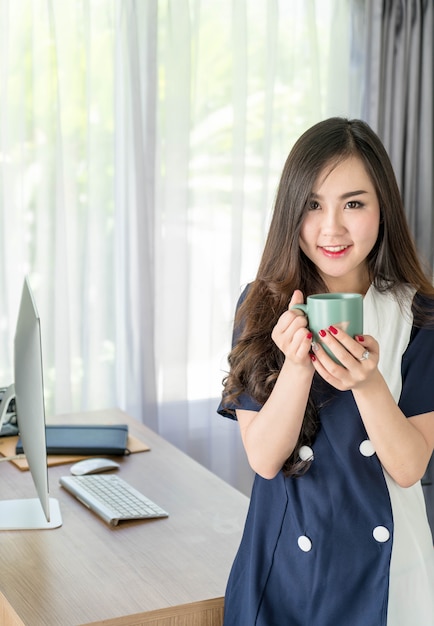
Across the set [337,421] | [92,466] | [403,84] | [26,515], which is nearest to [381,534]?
[337,421]

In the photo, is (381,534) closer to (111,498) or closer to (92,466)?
(111,498)

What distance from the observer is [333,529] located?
1.33m

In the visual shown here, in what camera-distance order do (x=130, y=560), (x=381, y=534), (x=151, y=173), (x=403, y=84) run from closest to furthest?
1. (x=381, y=534)
2. (x=130, y=560)
3. (x=151, y=173)
4. (x=403, y=84)

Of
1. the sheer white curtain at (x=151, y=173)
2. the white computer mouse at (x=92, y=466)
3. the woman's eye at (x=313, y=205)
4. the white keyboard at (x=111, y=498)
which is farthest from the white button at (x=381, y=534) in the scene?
the sheer white curtain at (x=151, y=173)

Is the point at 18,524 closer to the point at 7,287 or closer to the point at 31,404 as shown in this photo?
the point at 31,404

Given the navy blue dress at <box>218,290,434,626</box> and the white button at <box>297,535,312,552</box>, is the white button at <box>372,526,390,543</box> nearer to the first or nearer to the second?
the navy blue dress at <box>218,290,434,626</box>

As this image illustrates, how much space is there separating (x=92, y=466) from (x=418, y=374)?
39.2 inches

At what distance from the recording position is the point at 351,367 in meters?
1.19

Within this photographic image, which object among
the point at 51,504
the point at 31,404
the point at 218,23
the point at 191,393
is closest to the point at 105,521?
the point at 51,504

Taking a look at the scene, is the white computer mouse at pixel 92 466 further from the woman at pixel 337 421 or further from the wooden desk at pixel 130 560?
the woman at pixel 337 421

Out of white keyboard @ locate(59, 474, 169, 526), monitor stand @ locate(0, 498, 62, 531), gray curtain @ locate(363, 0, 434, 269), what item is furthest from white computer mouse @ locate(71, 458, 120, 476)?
gray curtain @ locate(363, 0, 434, 269)

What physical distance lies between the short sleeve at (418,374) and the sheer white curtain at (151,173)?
4.88ft

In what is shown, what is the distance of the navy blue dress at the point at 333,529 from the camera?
1.33 meters

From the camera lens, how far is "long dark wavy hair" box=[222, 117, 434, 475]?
1386mm
